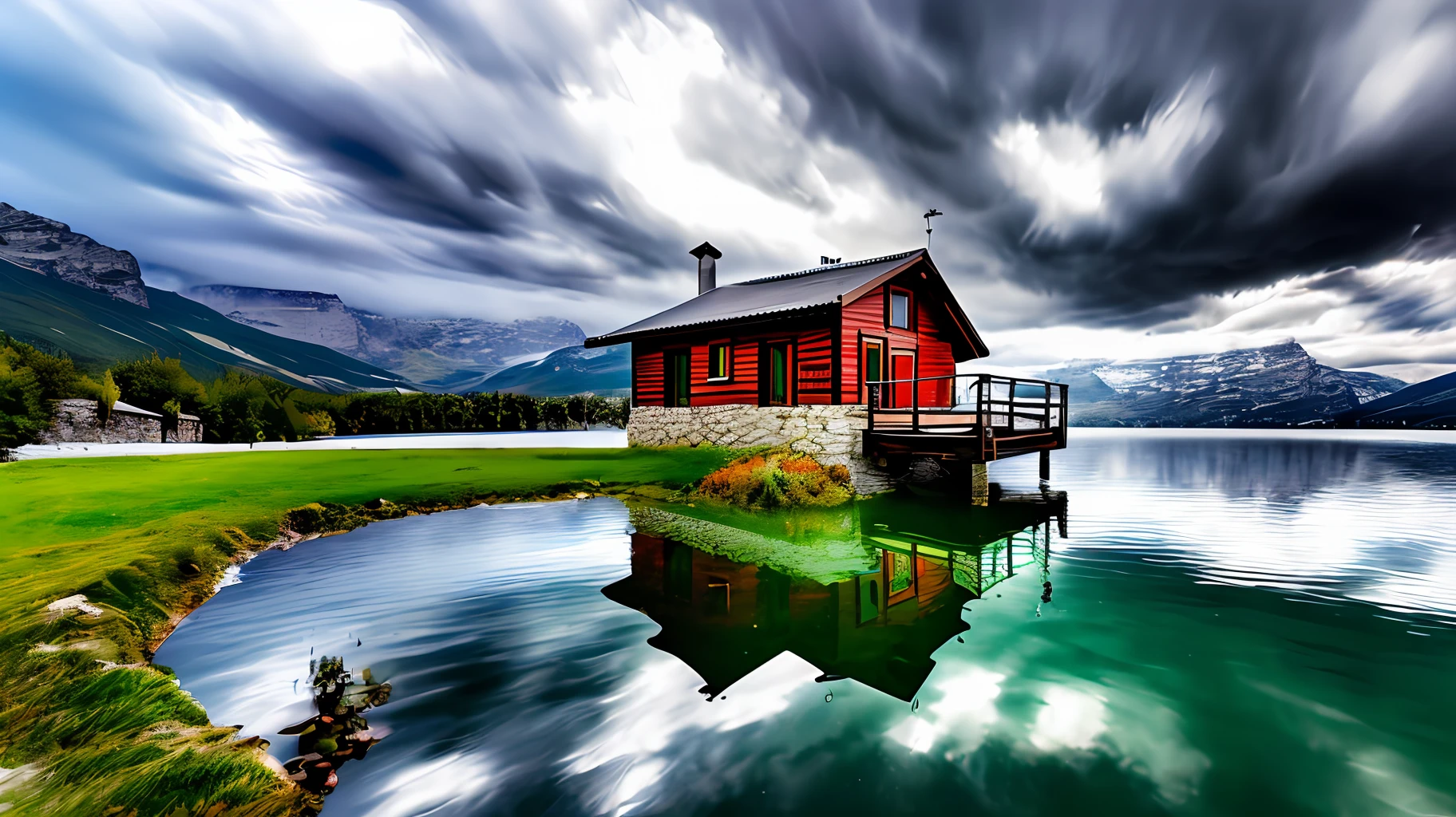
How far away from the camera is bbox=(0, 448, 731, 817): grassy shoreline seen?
2.99m

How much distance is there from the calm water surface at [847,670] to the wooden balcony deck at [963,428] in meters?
4.61

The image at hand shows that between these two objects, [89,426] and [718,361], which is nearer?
[718,361]

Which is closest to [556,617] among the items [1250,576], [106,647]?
[106,647]

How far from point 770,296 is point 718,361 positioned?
3.63 metres

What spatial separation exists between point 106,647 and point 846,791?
6.52 metres

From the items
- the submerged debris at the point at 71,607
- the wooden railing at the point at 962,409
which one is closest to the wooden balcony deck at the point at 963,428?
the wooden railing at the point at 962,409

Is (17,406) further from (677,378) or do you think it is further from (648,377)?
(677,378)

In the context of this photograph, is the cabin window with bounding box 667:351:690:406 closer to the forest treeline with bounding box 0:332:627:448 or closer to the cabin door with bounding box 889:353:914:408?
the cabin door with bounding box 889:353:914:408

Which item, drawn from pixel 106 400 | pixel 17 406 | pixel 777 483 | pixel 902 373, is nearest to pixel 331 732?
pixel 777 483

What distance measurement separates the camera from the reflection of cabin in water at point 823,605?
544 centimetres

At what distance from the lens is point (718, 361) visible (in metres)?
20.4

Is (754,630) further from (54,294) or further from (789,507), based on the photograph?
(54,294)

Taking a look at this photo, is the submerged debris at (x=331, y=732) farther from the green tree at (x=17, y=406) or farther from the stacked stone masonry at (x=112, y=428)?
the stacked stone masonry at (x=112, y=428)

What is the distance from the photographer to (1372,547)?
35.0ft
